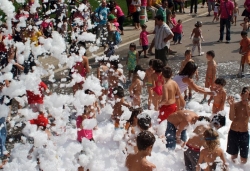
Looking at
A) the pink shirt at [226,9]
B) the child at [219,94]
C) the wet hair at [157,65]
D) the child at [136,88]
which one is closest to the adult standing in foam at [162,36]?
the child at [136,88]

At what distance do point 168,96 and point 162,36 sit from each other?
319 centimetres

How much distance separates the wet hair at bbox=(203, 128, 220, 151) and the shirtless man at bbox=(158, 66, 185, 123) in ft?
4.07

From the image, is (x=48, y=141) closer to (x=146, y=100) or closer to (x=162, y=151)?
(x=162, y=151)

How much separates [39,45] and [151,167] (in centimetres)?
613

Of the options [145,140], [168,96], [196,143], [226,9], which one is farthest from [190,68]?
[226,9]

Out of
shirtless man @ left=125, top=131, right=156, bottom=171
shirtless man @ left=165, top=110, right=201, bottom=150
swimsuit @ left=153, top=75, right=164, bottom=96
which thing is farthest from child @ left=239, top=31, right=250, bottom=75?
shirtless man @ left=125, top=131, right=156, bottom=171

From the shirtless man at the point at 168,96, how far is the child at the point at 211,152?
123 cm

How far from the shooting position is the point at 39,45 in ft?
30.7

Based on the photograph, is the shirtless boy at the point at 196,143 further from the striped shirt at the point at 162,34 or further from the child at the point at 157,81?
the striped shirt at the point at 162,34

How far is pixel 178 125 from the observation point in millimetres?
5285

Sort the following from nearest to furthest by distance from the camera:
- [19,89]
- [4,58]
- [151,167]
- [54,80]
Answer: [151,167]
[19,89]
[4,58]
[54,80]

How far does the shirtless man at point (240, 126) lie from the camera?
498 centimetres

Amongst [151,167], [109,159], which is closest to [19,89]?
[109,159]

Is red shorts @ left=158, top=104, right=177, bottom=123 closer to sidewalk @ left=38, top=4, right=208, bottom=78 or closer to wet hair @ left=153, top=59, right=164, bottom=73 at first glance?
wet hair @ left=153, top=59, right=164, bottom=73
